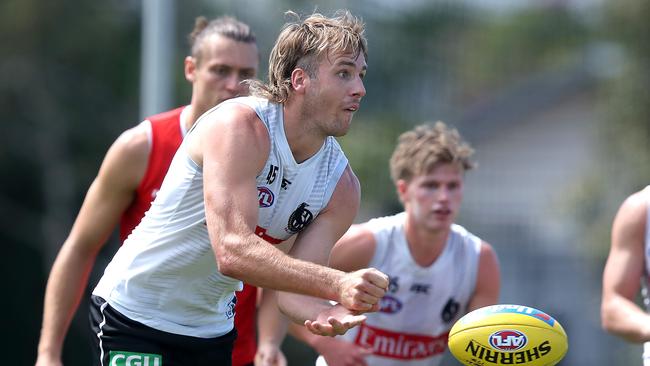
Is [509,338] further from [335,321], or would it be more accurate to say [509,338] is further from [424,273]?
[424,273]

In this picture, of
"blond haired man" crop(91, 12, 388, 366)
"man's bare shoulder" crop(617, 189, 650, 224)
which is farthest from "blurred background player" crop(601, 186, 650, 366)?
"blond haired man" crop(91, 12, 388, 366)

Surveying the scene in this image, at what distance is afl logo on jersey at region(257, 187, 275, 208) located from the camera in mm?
4672

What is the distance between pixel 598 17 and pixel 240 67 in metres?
18.3

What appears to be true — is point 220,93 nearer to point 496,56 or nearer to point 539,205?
point 539,205

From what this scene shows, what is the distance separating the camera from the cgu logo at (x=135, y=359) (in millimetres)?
4871

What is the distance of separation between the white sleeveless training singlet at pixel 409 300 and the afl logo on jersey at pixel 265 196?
2260mm

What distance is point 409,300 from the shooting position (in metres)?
6.97

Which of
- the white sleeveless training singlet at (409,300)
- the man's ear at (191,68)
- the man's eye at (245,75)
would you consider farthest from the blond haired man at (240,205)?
the white sleeveless training singlet at (409,300)

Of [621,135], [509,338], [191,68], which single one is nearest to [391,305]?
[191,68]

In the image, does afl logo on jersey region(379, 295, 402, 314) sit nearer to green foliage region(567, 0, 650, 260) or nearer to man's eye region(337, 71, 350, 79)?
man's eye region(337, 71, 350, 79)

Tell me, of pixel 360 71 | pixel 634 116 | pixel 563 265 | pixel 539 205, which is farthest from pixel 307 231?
pixel 539 205

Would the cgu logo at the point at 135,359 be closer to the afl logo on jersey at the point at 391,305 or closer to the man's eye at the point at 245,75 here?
the man's eye at the point at 245,75

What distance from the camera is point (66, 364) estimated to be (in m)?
22.7

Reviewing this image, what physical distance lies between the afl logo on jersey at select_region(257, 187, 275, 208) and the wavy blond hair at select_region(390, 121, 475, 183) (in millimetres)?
2485
